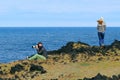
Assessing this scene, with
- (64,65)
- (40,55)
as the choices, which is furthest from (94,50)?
(64,65)

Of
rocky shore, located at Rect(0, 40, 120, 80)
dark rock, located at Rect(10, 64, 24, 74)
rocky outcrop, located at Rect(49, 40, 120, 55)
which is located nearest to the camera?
rocky shore, located at Rect(0, 40, 120, 80)

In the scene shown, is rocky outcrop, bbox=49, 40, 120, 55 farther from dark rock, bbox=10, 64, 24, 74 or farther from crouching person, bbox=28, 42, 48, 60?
dark rock, bbox=10, 64, 24, 74

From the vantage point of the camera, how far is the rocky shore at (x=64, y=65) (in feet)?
95.9

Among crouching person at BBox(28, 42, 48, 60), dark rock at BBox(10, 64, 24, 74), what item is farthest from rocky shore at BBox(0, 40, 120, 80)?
crouching person at BBox(28, 42, 48, 60)

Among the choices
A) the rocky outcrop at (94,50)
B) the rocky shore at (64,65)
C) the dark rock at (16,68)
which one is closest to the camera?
the rocky shore at (64,65)

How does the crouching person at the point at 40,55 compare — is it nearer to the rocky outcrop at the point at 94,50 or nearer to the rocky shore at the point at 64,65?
the rocky shore at the point at 64,65

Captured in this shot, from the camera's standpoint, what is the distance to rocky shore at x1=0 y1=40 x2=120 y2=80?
29219mm

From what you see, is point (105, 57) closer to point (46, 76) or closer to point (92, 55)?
point (92, 55)

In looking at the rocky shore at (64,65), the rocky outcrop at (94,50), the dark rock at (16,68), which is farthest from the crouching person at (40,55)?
the dark rock at (16,68)

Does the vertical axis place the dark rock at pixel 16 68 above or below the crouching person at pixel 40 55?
below

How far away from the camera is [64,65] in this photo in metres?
32.9

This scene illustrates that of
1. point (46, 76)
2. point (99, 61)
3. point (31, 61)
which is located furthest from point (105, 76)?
point (31, 61)

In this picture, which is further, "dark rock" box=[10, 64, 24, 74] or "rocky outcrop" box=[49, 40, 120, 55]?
"rocky outcrop" box=[49, 40, 120, 55]

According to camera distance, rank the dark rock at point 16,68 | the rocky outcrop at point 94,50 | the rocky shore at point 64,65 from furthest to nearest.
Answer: the rocky outcrop at point 94,50 < the dark rock at point 16,68 < the rocky shore at point 64,65
